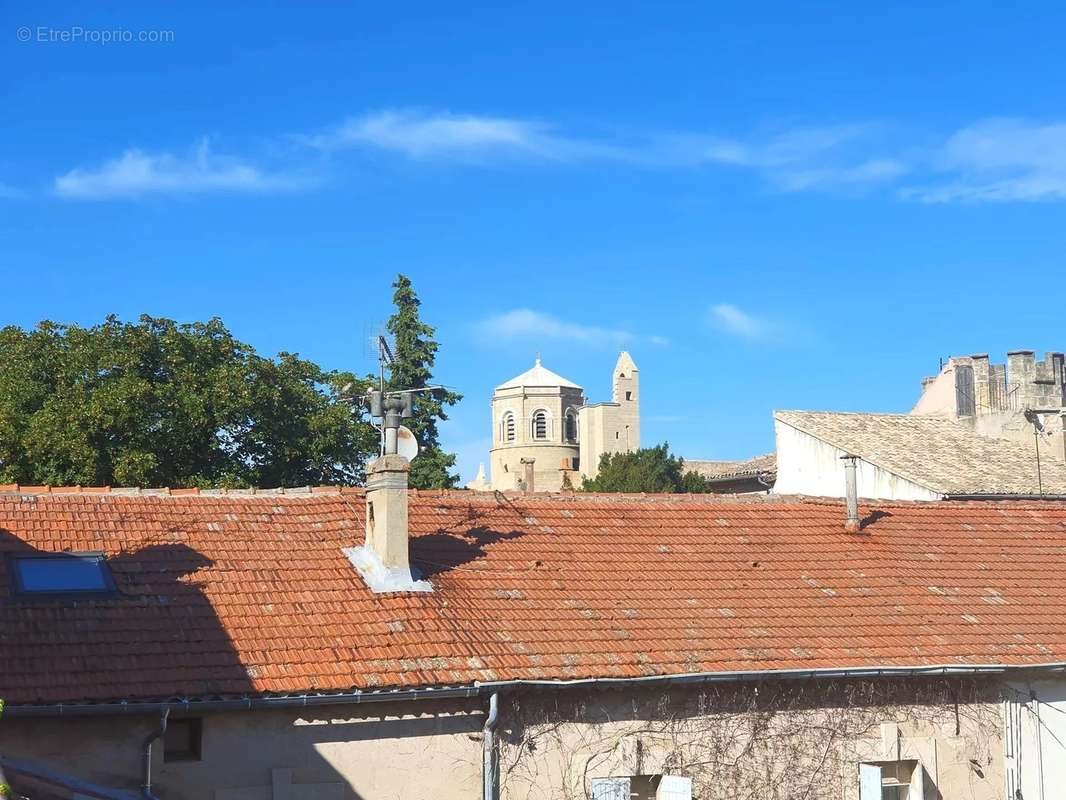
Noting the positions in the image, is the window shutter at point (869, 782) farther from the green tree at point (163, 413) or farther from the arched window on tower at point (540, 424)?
the arched window on tower at point (540, 424)

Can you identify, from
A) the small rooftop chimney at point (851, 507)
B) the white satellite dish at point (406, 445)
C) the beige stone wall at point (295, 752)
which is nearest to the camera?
the beige stone wall at point (295, 752)

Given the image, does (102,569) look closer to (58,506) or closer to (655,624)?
(58,506)

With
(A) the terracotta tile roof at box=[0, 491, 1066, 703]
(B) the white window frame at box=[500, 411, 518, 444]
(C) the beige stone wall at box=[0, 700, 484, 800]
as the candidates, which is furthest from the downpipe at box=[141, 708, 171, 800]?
(B) the white window frame at box=[500, 411, 518, 444]

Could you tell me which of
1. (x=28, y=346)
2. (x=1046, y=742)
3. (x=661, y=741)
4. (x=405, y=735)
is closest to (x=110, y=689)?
(x=405, y=735)

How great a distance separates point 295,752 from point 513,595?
11.0 feet

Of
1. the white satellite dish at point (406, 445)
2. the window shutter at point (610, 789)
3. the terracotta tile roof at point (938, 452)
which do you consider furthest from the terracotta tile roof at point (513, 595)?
the terracotta tile roof at point (938, 452)

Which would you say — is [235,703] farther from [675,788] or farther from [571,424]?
[571,424]

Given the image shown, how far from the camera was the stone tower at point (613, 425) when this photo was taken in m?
97.9

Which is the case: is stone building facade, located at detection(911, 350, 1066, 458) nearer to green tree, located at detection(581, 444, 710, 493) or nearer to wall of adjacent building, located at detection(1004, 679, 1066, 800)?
green tree, located at detection(581, 444, 710, 493)

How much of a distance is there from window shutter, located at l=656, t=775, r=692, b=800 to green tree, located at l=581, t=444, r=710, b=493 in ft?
143

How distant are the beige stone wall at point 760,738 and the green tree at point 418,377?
29.1 m

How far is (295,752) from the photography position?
497 inches

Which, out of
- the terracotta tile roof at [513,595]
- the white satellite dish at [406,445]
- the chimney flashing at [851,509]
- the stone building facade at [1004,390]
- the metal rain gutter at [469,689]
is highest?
the stone building facade at [1004,390]

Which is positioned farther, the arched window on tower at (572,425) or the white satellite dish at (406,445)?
the arched window on tower at (572,425)
